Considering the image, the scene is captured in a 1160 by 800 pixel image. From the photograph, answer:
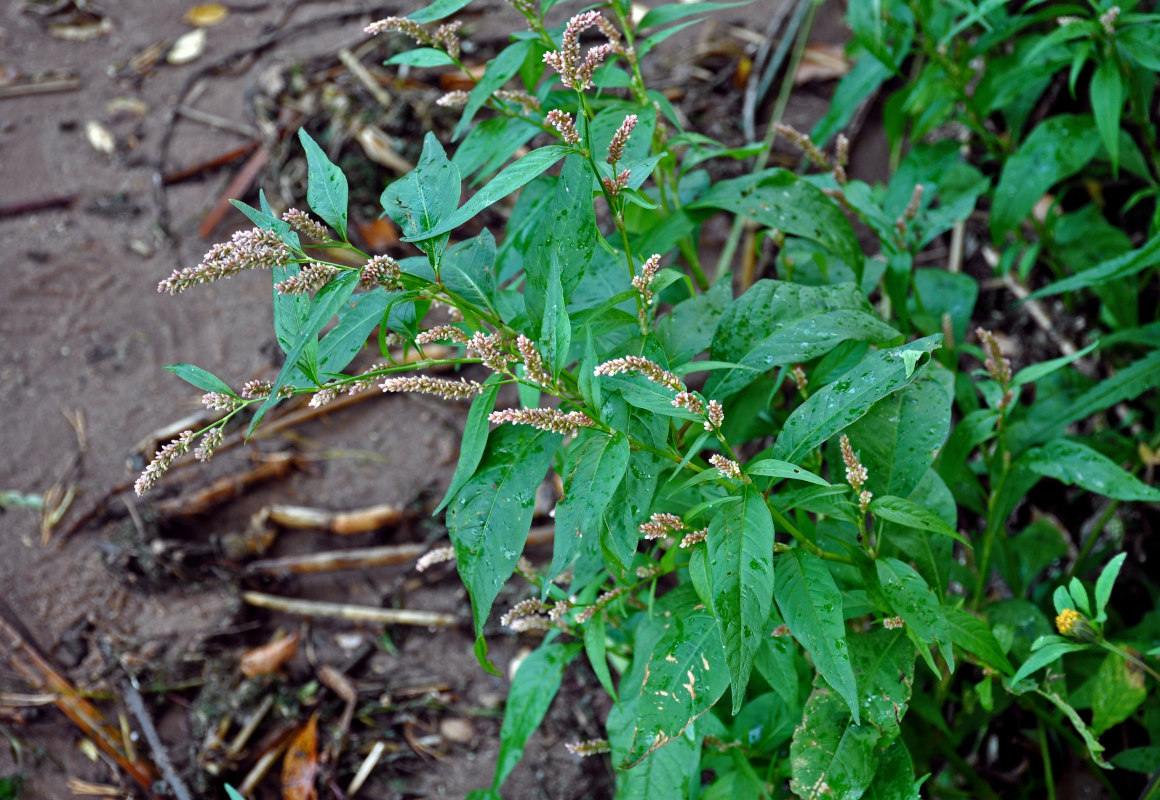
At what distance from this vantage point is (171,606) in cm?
320

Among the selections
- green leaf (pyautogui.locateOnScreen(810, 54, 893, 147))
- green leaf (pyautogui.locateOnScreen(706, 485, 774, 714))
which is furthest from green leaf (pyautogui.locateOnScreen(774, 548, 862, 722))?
Result: green leaf (pyautogui.locateOnScreen(810, 54, 893, 147))

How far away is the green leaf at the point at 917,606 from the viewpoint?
1.52 m

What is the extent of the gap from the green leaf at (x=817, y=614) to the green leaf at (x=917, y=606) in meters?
0.17

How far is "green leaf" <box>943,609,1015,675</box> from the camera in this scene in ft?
5.39

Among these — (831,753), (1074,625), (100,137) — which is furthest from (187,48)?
(1074,625)

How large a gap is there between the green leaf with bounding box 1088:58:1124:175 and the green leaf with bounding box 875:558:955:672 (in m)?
1.52

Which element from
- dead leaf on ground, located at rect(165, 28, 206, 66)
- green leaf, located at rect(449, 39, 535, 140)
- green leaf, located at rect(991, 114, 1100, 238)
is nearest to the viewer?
green leaf, located at rect(449, 39, 535, 140)

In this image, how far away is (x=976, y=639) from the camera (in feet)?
5.41

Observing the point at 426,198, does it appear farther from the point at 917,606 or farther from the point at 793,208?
the point at 917,606

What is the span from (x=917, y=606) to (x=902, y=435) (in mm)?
363

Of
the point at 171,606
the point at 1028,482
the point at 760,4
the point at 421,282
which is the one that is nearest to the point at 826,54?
the point at 760,4

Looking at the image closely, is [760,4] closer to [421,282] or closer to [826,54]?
[826,54]

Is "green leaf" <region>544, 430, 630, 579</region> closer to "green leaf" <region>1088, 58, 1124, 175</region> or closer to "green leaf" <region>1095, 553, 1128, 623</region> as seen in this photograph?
"green leaf" <region>1095, 553, 1128, 623</region>

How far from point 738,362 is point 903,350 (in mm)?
335
